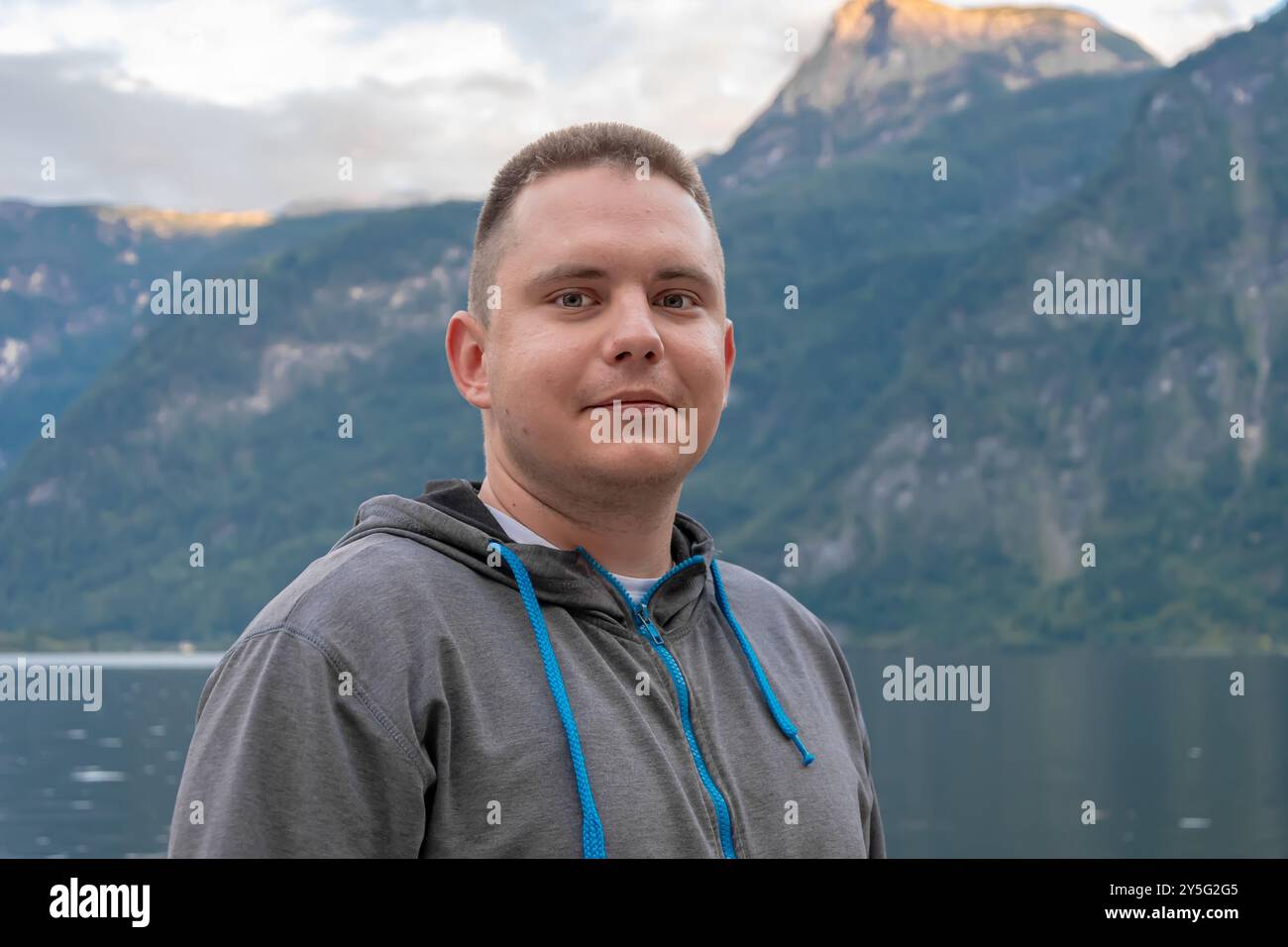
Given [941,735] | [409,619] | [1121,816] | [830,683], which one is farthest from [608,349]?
[941,735]

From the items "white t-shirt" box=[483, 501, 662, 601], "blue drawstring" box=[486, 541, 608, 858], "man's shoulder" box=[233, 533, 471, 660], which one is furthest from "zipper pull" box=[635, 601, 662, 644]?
"man's shoulder" box=[233, 533, 471, 660]

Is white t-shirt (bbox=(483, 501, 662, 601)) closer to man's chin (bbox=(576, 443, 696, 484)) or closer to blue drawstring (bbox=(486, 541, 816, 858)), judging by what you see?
blue drawstring (bbox=(486, 541, 816, 858))

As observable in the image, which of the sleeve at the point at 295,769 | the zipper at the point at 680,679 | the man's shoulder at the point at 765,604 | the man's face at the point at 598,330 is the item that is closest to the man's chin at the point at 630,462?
the man's face at the point at 598,330

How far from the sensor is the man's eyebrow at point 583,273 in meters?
4.38

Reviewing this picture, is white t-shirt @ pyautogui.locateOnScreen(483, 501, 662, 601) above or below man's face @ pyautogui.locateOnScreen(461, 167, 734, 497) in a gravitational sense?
below

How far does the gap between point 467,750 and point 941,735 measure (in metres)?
178

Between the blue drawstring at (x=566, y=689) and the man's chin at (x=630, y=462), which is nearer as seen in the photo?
the blue drawstring at (x=566, y=689)


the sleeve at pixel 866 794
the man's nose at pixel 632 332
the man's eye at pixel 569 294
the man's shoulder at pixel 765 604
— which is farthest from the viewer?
the man's shoulder at pixel 765 604

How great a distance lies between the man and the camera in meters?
3.71

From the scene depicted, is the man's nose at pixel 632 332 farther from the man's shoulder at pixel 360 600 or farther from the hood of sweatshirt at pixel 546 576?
the man's shoulder at pixel 360 600

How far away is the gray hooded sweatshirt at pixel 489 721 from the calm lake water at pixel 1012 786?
226 ft
